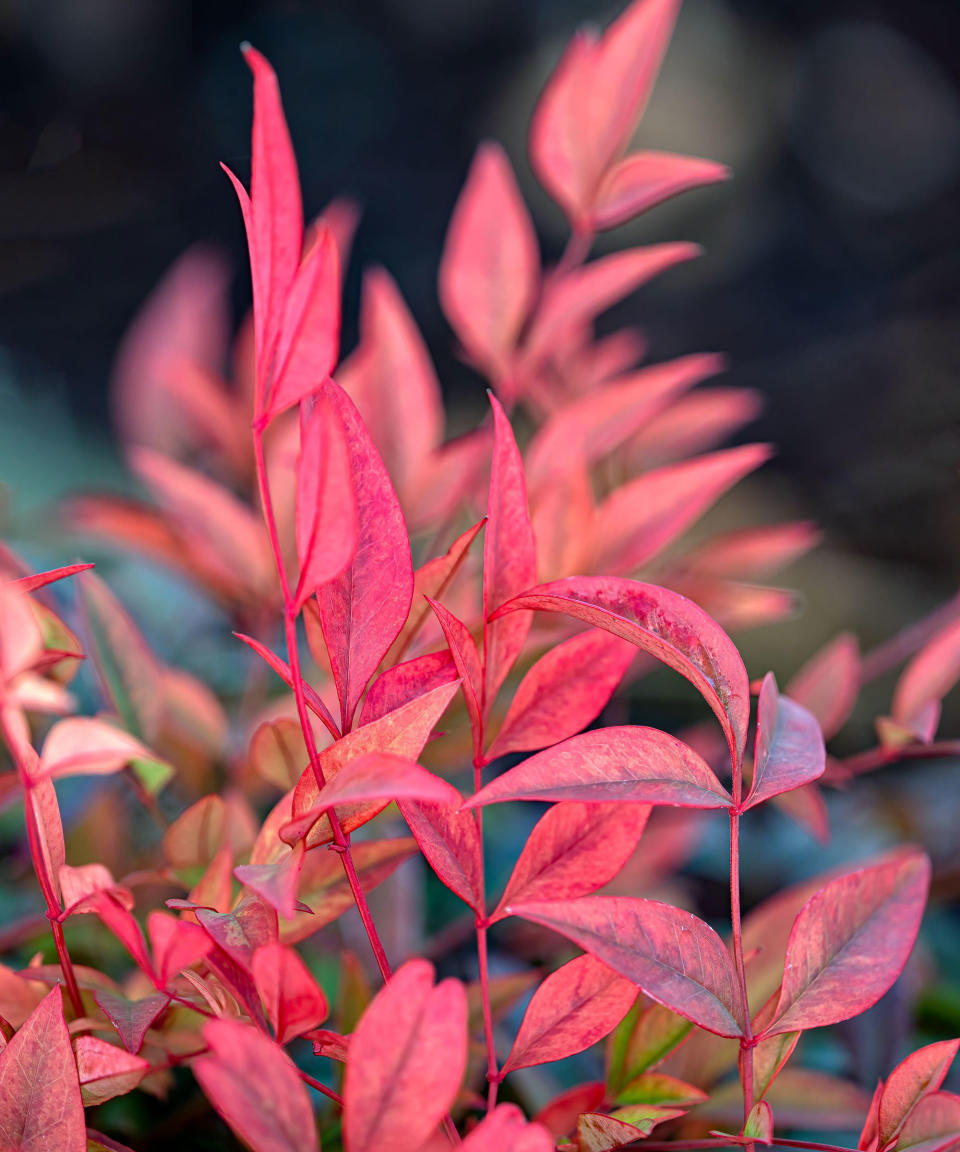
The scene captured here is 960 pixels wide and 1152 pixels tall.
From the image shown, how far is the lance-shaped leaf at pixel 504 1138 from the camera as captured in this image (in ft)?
0.48

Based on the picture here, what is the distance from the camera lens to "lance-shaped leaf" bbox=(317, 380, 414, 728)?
0.60 ft

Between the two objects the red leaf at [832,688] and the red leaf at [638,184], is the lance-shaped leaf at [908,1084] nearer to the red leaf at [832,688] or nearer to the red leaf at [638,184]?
the red leaf at [832,688]

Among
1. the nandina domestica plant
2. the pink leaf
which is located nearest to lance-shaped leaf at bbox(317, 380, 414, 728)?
the nandina domestica plant

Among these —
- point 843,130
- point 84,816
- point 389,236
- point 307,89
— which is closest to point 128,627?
point 84,816

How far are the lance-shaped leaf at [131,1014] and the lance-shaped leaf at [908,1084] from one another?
14 cm

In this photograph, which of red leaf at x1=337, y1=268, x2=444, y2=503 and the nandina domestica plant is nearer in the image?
the nandina domestica plant

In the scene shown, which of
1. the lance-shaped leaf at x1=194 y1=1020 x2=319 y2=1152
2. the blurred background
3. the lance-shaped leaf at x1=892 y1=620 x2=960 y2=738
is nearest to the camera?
the lance-shaped leaf at x1=194 y1=1020 x2=319 y2=1152

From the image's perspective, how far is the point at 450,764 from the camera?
33 cm

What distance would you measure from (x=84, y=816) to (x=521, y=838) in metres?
0.21

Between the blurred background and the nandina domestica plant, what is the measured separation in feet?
1.85

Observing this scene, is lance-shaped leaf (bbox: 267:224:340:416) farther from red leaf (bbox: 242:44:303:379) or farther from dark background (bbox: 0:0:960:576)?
dark background (bbox: 0:0:960:576)

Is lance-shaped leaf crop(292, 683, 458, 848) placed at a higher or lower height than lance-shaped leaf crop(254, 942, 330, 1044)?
higher

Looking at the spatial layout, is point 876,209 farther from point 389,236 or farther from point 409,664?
point 409,664

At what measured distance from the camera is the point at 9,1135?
0.57 feet
